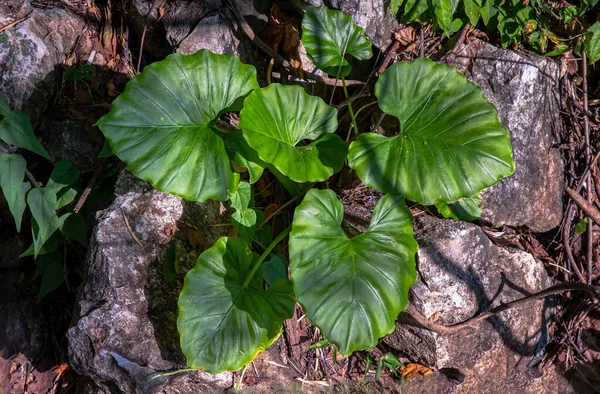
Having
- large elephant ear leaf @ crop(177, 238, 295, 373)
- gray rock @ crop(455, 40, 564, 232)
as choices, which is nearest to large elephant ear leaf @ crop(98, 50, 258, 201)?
large elephant ear leaf @ crop(177, 238, 295, 373)

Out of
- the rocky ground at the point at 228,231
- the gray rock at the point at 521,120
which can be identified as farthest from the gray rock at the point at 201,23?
the gray rock at the point at 521,120

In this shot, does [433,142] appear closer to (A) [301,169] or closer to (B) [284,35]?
(A) [301,169]

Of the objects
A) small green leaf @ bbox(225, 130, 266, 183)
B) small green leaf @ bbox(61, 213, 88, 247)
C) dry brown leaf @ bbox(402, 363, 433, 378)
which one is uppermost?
small green leaf @ bbox(225, 130, 266, 183)

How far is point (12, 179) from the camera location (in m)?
1.80

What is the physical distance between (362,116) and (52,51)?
4.31ft

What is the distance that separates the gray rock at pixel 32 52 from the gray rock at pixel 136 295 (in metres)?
0.51

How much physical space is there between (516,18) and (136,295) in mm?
1843

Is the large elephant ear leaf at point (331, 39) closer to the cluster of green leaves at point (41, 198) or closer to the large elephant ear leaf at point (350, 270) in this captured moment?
the large elephant ear leaf at point (350, 270)

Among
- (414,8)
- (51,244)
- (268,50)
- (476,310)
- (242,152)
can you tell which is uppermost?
(414,8)

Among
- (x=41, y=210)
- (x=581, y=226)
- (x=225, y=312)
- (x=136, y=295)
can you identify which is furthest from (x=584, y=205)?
(x=41, y=210)

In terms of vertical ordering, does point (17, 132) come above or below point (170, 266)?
above

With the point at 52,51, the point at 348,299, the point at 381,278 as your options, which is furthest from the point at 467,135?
the point at 52,51

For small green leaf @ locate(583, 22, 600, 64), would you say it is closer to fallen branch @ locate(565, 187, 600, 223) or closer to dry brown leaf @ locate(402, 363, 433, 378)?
fallen branch @ locate(565, 187, 600, 223)

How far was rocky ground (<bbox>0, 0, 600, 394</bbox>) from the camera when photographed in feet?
6.49
